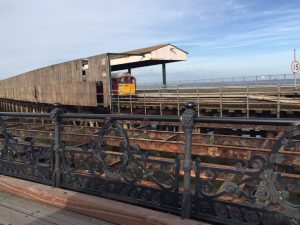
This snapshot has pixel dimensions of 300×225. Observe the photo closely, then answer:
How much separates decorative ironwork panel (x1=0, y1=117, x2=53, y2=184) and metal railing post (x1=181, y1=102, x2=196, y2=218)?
6.26 ft

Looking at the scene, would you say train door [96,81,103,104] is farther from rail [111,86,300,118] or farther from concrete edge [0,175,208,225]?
concrete edge [0,175,208,225]

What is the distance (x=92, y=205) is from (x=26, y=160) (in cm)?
151

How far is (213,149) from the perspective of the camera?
7.24 meters

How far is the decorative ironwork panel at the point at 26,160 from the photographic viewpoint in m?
3.85

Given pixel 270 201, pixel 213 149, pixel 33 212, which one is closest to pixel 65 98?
pixel 213 149

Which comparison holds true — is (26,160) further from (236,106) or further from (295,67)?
(295,67)

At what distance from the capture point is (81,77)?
22.5m

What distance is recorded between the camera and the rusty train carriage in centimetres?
2055

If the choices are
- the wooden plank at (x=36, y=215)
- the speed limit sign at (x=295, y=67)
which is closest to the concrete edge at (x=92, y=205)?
the wooden plank at (x=36, y=215)

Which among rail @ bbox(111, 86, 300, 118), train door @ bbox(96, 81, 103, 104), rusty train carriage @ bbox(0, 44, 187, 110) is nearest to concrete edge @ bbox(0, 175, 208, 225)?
rail @ bbox(111, 86, 300, 118)

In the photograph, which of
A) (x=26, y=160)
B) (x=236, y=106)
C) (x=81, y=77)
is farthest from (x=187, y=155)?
(x=81, y=77)

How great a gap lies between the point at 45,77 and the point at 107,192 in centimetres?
2554

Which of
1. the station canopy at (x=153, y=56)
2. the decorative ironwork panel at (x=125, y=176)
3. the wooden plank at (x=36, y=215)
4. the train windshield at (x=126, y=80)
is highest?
the station canopy at (x=153, y=56)

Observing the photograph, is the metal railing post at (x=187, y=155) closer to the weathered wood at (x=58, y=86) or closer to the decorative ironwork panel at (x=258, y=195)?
the decorative ironwork panel at (x=258, y=195)
